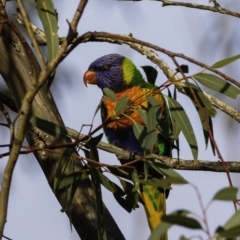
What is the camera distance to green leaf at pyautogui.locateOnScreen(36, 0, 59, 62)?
1.35m

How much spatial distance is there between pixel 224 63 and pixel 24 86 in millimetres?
696

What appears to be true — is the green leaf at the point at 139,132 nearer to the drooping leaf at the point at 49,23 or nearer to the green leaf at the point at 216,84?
the green leaf at the point at 216,84

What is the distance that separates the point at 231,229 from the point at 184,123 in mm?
737

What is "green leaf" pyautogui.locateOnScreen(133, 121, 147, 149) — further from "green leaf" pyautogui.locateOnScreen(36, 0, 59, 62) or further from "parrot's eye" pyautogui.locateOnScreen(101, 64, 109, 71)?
"parrot's eye" pyautogui.locateOnScreen(101, 64, 109, 71)

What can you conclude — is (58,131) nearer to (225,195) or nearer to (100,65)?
(225,195)

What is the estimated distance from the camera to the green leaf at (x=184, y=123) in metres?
1.55

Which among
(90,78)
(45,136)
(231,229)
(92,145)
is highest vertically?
(90,78)

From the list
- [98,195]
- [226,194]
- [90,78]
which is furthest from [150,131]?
[90,78]

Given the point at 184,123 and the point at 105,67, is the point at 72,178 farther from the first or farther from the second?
the point at 105,67

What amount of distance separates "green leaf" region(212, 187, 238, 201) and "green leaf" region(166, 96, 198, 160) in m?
0.64

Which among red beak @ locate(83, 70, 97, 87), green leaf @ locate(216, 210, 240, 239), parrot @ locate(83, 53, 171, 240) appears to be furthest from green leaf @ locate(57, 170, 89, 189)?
red beak @ locate(83, 70, 97, 87)

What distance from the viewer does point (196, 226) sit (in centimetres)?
84

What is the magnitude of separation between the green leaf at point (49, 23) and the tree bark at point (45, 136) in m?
0.30

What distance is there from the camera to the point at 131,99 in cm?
221
